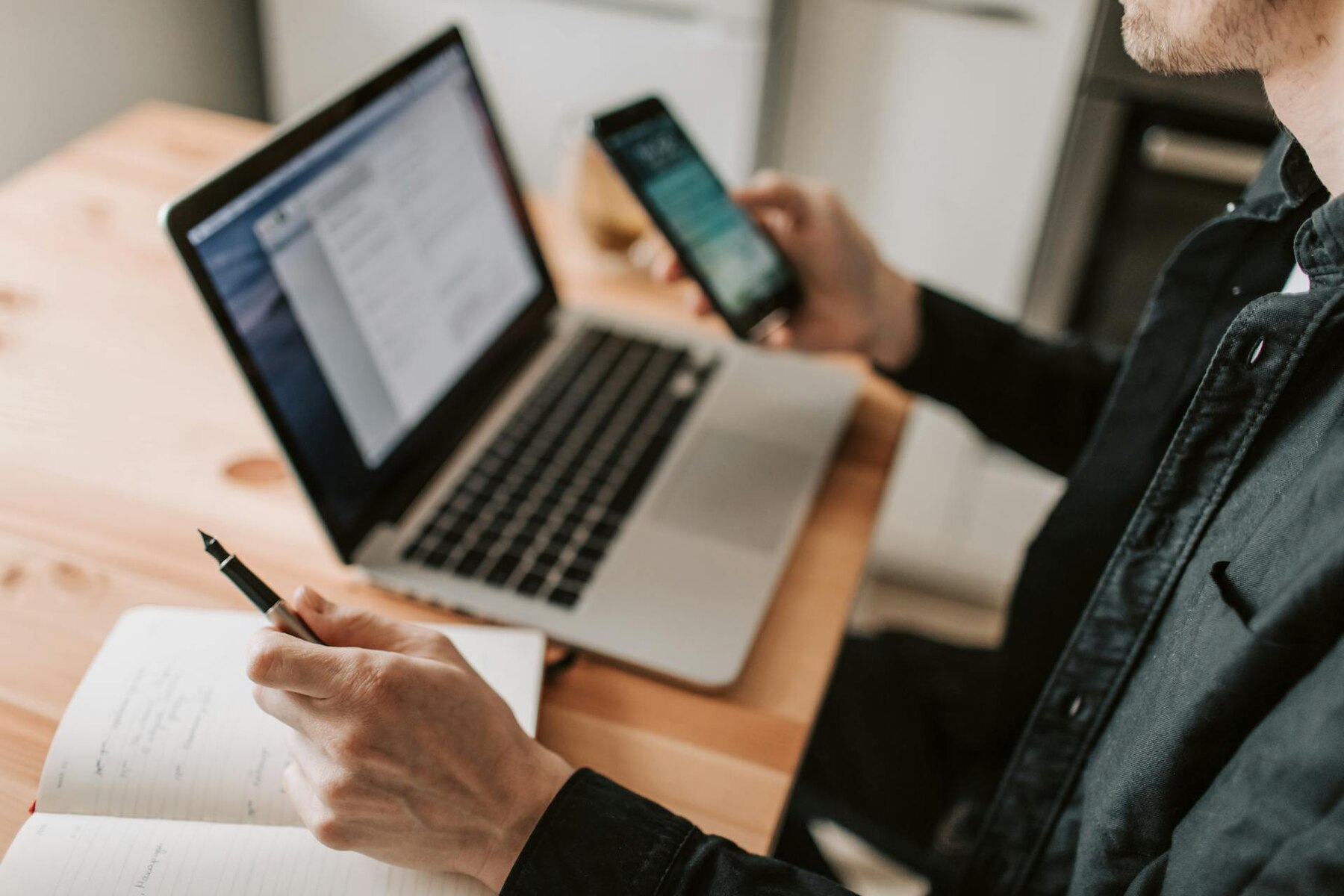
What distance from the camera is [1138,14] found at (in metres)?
0.69

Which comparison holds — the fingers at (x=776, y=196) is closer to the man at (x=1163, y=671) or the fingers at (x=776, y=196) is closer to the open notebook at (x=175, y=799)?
the man at (x=1163, y=671)

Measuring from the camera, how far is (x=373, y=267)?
0.80 m

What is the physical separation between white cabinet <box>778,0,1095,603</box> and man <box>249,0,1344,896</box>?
88 cm

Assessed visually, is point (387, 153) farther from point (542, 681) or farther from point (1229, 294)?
point (1229, 294)

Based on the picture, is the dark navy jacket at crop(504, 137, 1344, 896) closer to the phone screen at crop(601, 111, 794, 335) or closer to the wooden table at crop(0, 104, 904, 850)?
the wooden table at crop(0, 104, 904, 850)

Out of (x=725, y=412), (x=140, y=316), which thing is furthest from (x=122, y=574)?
(x=725, y=412)

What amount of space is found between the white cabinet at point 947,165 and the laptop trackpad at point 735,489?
2.98 ft

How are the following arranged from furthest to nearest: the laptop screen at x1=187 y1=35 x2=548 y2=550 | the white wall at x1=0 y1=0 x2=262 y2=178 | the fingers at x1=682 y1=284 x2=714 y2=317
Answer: the white wall at x1=0 y1=0 x2=262 y2=178 < the fingers at x1=682 y1=284 x2=714 y2=317 < the laptop screen at x1=187 y1=35 x2=548 y2=550

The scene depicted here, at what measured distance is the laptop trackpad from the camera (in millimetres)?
833

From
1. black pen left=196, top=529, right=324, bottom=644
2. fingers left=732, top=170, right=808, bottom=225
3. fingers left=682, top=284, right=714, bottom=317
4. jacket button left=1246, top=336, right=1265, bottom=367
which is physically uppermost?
jacket button left=1246, top=336, right=1265, bottom=367

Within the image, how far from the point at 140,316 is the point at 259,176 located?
0.39m

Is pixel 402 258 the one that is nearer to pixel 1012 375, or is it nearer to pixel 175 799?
pixel 175 799

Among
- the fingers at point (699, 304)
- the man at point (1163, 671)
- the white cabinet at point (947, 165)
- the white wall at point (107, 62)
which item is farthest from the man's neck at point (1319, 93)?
the white wall at point (107, 62)

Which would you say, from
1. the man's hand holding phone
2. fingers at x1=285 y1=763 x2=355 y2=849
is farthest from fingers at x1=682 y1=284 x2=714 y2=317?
fingers at x1=285 y1=763 x2=355 y2=849
